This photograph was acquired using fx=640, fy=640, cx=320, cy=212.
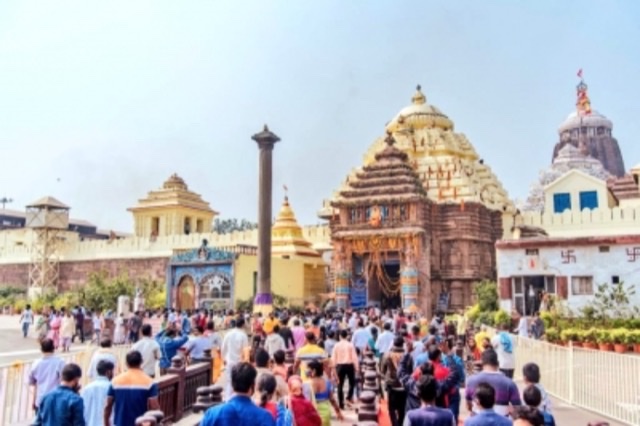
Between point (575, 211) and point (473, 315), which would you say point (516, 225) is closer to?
point (575, 211)

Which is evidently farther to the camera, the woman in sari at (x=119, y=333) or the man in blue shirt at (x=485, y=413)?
the woman in sari at (x=119, y=333)

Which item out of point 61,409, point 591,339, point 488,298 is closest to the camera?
point 61,409

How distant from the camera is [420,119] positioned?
138ft

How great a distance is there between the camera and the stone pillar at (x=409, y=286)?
32.0m

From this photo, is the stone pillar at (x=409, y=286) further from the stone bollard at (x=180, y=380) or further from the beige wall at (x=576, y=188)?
the stone bollard at (x=180, y=380)

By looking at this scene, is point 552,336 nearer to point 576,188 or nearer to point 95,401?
point 95,401

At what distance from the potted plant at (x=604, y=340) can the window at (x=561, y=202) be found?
1806 cm

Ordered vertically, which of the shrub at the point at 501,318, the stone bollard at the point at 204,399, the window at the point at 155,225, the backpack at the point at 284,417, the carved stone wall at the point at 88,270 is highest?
the window at the point at 155,225

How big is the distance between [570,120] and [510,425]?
66174mm

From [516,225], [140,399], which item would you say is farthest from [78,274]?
[140,399]

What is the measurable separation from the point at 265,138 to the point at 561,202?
18.5m

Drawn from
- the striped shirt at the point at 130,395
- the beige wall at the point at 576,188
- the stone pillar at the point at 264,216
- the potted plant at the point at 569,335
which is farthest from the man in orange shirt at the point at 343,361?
the beige wall at the point at 576,188

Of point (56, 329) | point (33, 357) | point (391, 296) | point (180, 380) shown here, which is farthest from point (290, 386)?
point (391, 296)

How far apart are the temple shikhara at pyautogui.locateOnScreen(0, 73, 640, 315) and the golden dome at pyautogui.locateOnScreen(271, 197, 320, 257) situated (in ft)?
0.30
